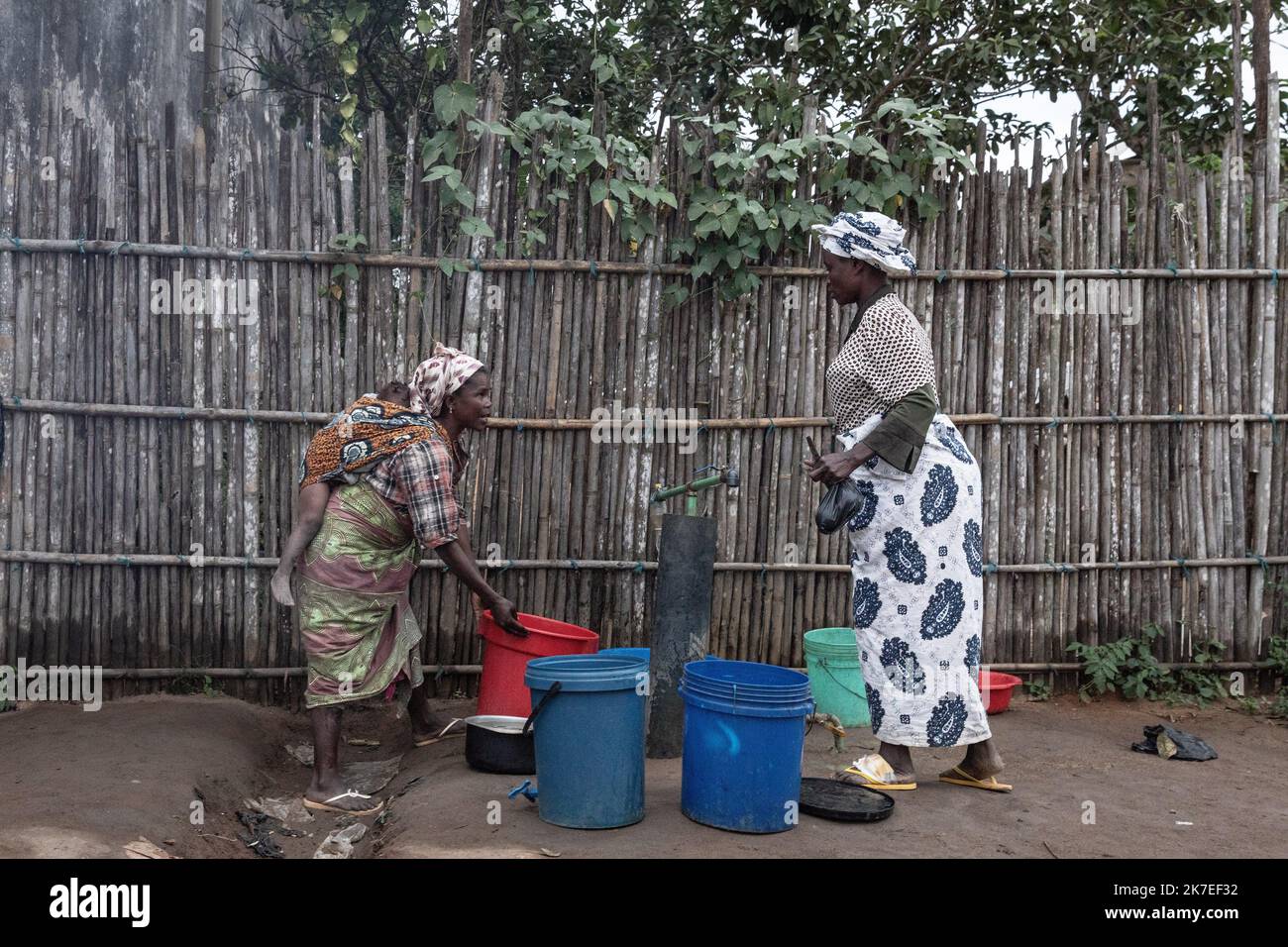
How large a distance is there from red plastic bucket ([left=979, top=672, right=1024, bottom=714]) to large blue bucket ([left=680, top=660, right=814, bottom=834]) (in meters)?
2.13

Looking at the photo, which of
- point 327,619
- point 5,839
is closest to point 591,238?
point 327,619

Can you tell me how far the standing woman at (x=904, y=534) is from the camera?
145 inches

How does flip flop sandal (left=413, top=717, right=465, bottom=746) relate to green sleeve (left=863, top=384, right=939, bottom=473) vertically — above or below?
below

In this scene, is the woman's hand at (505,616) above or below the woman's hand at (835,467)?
below

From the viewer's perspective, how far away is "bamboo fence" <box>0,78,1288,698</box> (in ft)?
16.2

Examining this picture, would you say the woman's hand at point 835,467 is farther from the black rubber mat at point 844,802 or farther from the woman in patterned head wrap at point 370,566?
the woman in patterned head wrap at point 370,566

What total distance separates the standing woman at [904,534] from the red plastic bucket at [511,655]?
117cm

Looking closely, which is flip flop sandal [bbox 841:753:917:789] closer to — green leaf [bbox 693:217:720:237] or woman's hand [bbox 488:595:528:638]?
woman's hand [bbox 488:595:528:638]

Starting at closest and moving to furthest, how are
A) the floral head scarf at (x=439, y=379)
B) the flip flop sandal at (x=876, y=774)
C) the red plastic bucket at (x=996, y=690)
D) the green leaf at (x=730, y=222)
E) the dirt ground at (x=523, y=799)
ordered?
the dirt ground at (x=523, y=799)
the flip flop sandal at (x=876, y=774)
the floral head scarf at (x=439, y=379)
the green leaf at (x=730, y=222)
the red plastic bucket at (x=996, y=690)

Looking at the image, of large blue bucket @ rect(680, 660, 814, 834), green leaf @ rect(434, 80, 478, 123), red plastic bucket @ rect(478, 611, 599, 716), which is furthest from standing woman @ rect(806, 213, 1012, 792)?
green leaf @ rect(434, 80, 478, 123)

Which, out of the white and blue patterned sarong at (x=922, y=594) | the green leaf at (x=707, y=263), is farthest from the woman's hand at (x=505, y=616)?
the green leaf at (x=707, y=263)

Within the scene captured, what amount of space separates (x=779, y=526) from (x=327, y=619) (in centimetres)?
230

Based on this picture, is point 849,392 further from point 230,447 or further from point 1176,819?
point 230,447
